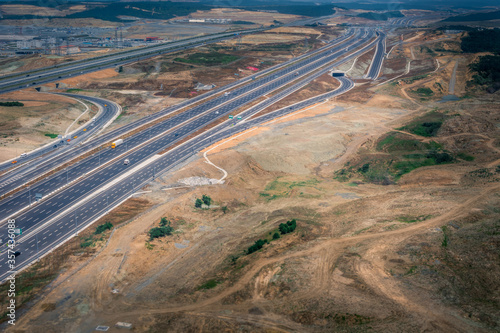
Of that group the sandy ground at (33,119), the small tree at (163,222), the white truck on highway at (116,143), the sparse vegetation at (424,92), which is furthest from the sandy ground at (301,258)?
the sparse vegetation at (424,92)

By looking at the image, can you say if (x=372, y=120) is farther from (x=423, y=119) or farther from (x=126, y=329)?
(x=126, y=329)

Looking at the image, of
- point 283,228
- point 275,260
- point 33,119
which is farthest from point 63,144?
point 275,260

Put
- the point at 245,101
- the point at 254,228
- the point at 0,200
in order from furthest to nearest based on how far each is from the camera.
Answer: the point at 245,101
the point at 0,200
the point at 254,228

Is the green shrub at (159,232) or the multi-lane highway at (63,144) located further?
the multi-lane highway at (63,144)

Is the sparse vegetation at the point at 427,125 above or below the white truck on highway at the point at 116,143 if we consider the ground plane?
above

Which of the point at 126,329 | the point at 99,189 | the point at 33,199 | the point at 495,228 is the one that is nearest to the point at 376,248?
the point at 495,228

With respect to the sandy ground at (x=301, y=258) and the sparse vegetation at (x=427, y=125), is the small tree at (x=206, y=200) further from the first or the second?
the sparse vegetation at (x=427, y=125)

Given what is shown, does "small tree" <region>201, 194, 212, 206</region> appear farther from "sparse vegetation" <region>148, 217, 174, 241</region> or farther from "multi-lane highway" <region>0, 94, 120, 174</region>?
"multi-lane highway" <region>0, 94, 120, 174</region>

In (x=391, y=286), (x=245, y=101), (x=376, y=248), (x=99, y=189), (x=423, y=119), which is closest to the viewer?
(x=391, y=286)

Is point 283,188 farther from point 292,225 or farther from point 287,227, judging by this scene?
point 287,227

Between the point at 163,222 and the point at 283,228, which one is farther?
the point at 163,222

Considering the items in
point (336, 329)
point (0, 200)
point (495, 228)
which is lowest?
point (0, 200)
